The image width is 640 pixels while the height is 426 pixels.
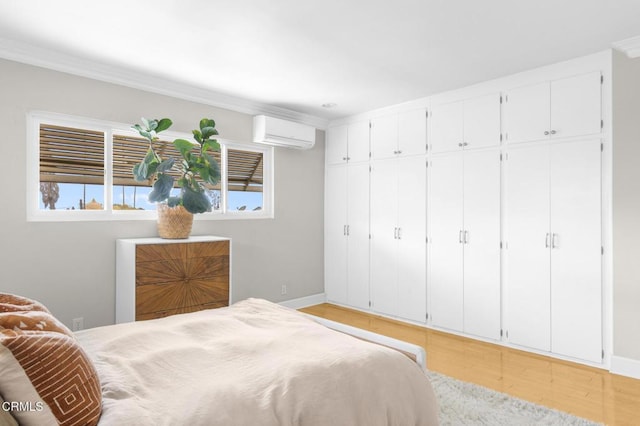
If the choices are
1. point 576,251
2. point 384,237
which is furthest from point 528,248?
point 384,237

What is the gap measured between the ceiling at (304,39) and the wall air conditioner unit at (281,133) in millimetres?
681

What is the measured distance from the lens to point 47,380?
44.9 inches

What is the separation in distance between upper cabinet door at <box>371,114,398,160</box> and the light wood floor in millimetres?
2219

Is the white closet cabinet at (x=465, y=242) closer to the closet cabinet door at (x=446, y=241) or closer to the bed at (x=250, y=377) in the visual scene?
the closet cabinet door at (x=446, y=241)

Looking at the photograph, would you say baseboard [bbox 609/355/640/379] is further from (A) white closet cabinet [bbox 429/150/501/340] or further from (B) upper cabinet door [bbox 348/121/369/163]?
(B) upper cabinet door [bbox 348/121/369/163]

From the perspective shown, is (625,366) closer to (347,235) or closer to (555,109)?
(555,109)

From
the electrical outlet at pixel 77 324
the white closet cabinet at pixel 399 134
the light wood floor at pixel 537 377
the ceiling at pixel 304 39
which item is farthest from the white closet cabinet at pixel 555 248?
the electrical outlet at pixel 77 324

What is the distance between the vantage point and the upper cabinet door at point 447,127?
13.8ft

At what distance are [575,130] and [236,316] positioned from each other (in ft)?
10.8

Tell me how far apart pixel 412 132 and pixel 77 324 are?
402 cm

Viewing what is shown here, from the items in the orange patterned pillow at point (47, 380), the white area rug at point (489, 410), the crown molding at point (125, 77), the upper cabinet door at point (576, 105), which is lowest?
the white area rug at point (489, 410)

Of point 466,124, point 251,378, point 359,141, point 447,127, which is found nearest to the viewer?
point 251,378

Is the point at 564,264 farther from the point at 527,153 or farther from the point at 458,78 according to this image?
the point at 458,78

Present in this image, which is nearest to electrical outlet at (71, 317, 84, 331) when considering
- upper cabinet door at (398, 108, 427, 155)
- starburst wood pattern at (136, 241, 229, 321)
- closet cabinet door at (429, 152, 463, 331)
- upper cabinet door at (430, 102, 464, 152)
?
starburst wood pattern at (136, 241, 229, 321)
